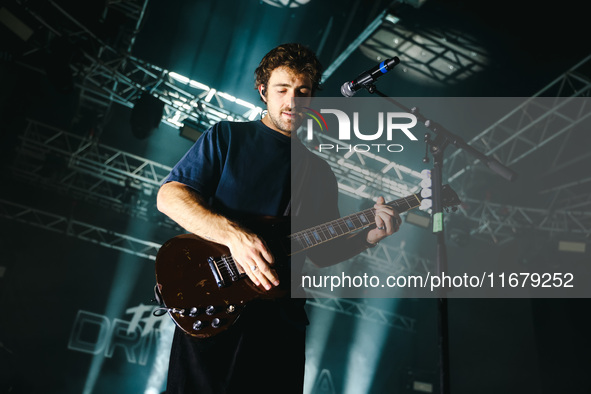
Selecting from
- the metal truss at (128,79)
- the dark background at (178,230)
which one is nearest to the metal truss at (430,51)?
the dark background at (178,230)

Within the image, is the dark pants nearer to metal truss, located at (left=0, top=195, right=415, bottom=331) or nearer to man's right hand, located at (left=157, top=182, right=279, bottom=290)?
man's right hand, located at (left=157, top=182, right=279, bottom=290)

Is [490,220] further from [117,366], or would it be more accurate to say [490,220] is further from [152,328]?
[117,366]

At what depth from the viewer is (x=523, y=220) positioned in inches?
355

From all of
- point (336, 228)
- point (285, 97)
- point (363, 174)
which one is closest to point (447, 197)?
point (336, 228)

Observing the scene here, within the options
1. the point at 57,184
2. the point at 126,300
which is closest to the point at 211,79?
the point at 57,184

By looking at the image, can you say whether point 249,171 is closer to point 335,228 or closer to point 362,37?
point 335,228

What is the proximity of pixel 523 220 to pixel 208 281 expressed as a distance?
9.25 meters

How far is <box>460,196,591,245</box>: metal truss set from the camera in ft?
27.6

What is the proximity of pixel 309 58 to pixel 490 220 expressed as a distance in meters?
8.34

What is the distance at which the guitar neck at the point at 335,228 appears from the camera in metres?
1.86

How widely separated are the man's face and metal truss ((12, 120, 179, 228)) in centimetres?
698

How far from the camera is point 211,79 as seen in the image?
7.96m

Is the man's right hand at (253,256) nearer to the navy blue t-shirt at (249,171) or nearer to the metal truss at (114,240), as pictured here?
the navy blue t-shirt at (249,171)

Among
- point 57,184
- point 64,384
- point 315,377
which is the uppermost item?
point 57,184
